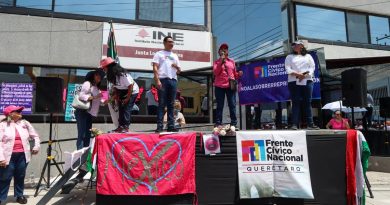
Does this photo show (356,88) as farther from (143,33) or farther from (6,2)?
(6,2)

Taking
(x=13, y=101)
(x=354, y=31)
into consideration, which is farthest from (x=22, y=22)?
(x=354, y=31)

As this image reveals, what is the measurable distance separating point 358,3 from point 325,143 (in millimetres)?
11135

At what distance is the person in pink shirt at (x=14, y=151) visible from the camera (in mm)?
6203

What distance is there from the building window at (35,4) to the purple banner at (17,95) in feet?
7.71

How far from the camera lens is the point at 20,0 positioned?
10.1m

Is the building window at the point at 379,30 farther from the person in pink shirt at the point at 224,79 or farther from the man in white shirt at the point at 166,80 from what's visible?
the man in white shirt at the point at 166,80

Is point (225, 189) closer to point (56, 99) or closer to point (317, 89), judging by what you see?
point (56, 99)

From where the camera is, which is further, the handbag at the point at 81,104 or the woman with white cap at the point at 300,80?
the handbag at the point at 81,104

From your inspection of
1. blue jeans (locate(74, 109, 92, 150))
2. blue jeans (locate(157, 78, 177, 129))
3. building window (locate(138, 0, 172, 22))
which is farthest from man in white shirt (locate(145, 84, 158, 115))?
blue jeans (locate(157, 78, 177, 129))

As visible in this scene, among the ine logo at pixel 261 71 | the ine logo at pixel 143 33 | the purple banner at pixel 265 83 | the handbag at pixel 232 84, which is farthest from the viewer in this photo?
the ine logo at pixel 143 33

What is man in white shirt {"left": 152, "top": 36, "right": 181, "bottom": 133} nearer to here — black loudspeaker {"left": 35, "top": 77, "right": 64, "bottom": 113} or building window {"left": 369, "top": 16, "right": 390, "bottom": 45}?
black loudspeaker {"left": 35, "top": 77, "right": 64, "bottom": 113}

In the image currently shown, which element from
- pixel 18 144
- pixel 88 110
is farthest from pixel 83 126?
pixel 18 144

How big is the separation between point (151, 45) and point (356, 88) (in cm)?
604

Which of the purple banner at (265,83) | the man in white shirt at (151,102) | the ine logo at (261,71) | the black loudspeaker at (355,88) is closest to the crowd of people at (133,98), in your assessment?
the black loudspeaker at (355,88)
